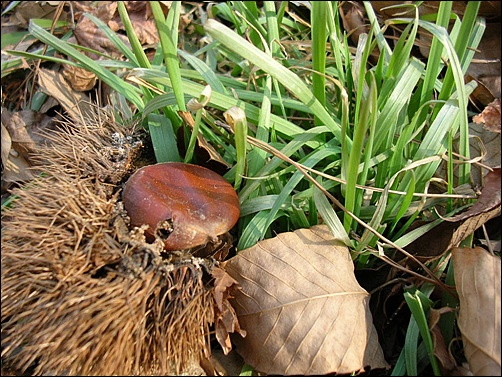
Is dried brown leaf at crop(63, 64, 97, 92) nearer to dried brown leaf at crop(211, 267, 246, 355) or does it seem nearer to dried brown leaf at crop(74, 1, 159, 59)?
dried brown leaf at crop(74, 1, 159, 59)

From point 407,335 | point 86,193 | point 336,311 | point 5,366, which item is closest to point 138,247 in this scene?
point 86,193

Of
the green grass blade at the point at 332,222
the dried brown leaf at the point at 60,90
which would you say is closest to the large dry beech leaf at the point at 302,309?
the green grass blade at the point at 332,222

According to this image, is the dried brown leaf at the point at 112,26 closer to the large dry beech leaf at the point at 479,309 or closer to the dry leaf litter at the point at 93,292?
the dry leaf litter at the point at 93,292

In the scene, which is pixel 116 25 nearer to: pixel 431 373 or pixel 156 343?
pixel 156 343

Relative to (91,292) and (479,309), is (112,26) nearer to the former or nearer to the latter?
(91,292)

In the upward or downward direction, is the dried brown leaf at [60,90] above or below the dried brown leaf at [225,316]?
above

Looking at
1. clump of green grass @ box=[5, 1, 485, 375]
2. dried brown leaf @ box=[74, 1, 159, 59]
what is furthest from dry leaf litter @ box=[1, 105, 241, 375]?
dried brown leaf @ box=[74, 1, 159, 59]
